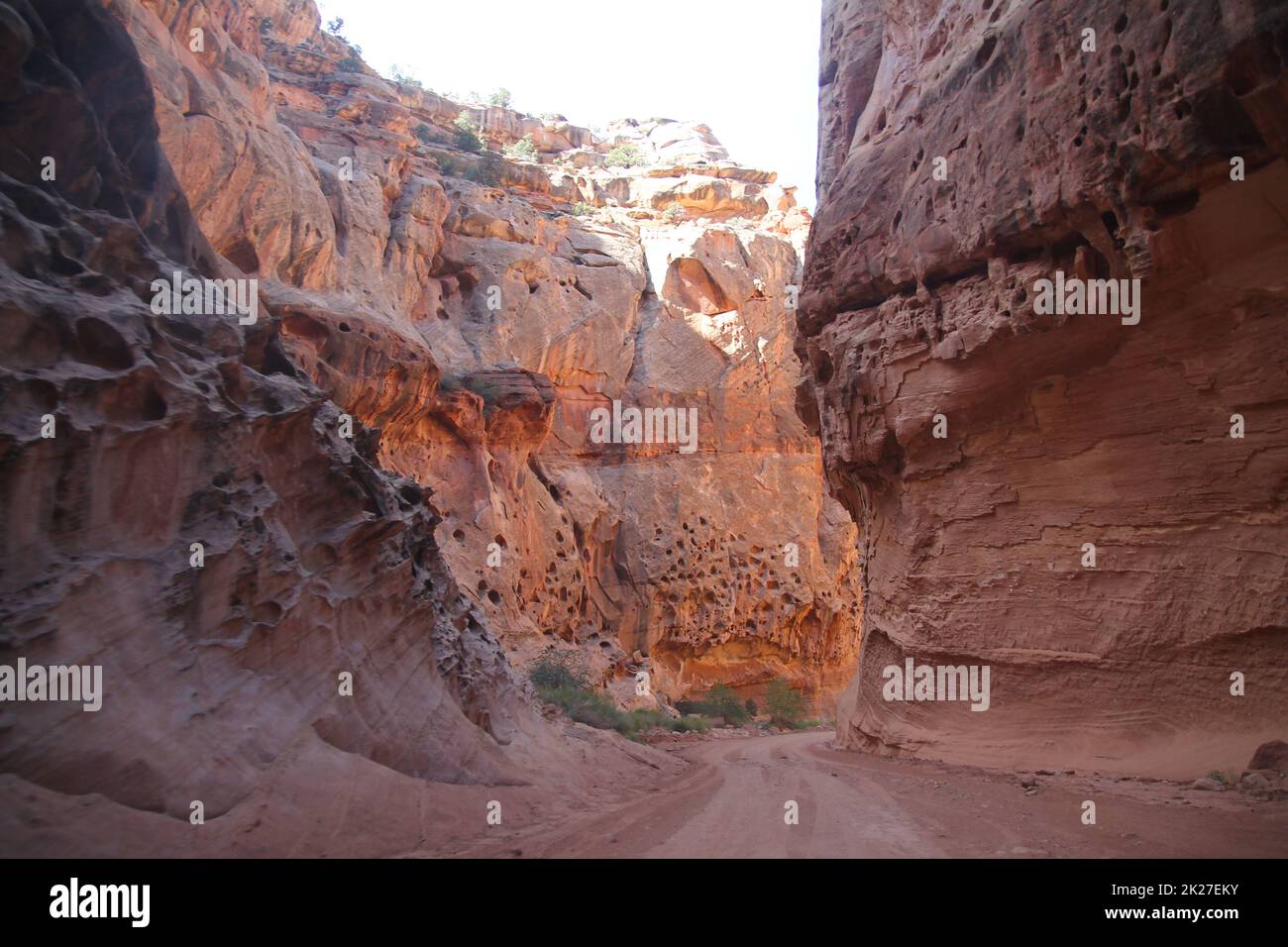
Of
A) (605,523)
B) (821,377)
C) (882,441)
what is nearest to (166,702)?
(882,441)

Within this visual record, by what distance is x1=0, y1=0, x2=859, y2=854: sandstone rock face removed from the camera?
481 centimetres

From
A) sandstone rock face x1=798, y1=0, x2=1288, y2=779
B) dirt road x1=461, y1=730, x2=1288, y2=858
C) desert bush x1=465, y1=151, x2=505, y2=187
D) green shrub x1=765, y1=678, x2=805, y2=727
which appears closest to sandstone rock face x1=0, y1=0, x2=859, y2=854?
green shrub x1=765, y1=678, x2=805, y2=727

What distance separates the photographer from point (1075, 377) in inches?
376

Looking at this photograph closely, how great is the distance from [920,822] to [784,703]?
2186cm

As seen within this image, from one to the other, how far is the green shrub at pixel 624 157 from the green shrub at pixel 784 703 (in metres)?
30.2

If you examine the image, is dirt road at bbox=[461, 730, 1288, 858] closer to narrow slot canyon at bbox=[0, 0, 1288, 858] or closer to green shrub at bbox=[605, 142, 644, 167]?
narrow slot canyon at bbox=[0, 0, 1288, 858]

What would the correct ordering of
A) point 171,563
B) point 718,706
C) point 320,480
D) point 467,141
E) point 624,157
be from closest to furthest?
1. point 171,563
2. point 320,480
3. point 718,706
4. point 467,141
5. point 624,157

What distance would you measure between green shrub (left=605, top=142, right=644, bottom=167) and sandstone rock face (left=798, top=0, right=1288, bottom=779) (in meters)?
33.2

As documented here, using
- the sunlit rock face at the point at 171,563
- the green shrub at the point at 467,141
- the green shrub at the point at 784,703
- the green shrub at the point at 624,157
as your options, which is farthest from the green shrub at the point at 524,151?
the sunlit rock face at the point at 171,563

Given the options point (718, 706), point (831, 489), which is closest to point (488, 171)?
point (718, 706)

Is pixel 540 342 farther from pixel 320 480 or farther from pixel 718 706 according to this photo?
pixel 320 480

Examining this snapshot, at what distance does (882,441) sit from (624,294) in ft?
68.3

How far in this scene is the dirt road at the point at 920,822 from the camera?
17.0 feet

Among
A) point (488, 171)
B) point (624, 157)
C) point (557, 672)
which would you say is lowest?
point (557, 672)
